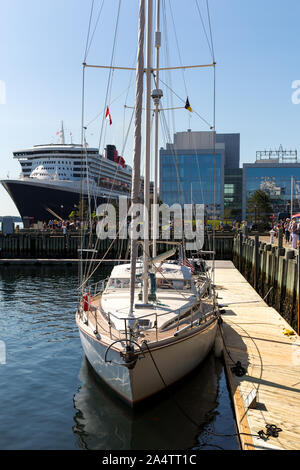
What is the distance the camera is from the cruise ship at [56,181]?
7388 centimetres

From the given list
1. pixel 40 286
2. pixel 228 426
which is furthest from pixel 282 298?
pixel 40 286

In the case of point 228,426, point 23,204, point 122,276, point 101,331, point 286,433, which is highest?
point 23,204

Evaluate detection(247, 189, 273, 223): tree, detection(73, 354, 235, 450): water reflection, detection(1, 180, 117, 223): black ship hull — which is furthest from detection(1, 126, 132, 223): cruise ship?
detection(73, 354, 235, 450): water reflection

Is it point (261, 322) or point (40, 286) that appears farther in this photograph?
point (40, 286)

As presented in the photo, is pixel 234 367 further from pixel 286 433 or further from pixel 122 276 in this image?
pixel 122 276

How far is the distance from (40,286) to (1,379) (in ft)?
54.6

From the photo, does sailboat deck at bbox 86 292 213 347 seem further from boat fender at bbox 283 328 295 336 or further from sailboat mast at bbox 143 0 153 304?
boat fender at bbox 283 328 295 336

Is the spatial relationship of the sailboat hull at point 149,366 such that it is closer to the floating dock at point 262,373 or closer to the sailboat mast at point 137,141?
the floating dock at point 262,373

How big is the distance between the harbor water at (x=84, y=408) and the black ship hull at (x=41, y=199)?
6078 cm

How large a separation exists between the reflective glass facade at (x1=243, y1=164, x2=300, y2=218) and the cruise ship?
92.8 ft

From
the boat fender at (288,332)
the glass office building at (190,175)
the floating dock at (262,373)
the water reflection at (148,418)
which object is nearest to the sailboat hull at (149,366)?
the water reflection at (148,418)

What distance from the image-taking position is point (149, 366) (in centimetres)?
854

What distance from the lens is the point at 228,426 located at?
8.89 meters
